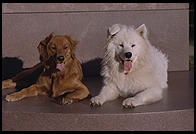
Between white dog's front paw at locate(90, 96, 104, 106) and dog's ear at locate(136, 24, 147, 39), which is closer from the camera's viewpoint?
white dog's front paw at locate(90, 96, 104, 106)

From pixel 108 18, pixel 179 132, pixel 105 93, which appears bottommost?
pixel 179 132

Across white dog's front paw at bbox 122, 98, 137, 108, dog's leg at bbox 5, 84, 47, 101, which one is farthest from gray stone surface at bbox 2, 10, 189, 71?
white dog's front paw at bbox 122, 98, 137, 108

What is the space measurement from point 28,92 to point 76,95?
0.69 meters

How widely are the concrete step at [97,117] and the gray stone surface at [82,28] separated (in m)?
2.05

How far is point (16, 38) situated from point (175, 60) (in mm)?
2796

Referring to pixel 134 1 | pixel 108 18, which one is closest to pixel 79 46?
pixel 108 18

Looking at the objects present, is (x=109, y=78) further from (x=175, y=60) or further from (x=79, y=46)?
(x=175, y=60)

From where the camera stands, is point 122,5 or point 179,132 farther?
point 122,5

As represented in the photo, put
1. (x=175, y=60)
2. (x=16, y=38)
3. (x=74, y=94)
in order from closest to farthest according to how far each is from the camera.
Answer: (x=74, y=94), (x=16, y=38), (x=175, y=60)

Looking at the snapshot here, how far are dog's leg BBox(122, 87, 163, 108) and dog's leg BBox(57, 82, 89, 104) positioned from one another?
59 centimetres

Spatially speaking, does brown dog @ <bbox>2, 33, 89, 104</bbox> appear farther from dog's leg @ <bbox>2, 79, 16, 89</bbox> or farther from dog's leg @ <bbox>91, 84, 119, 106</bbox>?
dog's leg @ <bbox>2, 79, 16, 89</bbox>

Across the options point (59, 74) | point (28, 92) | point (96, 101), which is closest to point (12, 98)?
point (28, 92)

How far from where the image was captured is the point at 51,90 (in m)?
5.48

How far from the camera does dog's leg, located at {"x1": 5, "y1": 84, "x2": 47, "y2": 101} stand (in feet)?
17.5
